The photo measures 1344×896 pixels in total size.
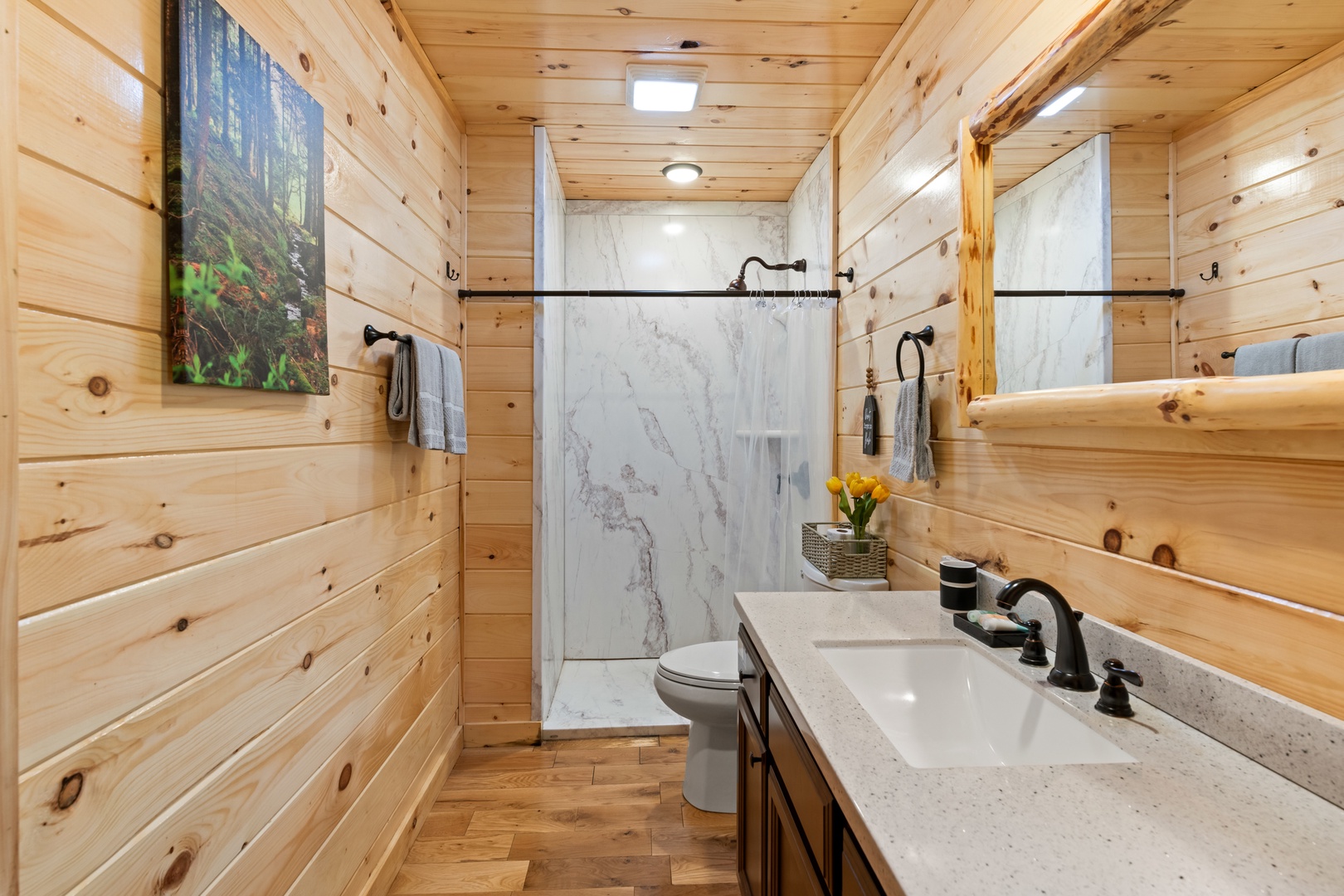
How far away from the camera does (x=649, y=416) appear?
3.34 meters

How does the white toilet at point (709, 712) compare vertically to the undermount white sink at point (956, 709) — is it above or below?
below

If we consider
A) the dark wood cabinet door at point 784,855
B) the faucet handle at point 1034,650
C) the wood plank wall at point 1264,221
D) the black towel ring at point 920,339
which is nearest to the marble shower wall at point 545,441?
the black towel ring at point 920,339

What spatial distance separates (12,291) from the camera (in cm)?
67

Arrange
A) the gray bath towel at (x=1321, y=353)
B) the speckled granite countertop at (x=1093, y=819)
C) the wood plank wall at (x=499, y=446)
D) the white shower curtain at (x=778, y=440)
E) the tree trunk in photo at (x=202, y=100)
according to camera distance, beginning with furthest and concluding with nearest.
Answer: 1. the wood plank wall at (x=499, y=446)
2. the white shower curtain at (x=778, y=440)
3. the tree trunk in photo at (x=202, y=100)
4. the gray bath towel at (x=1321, y=353)
5. the speckled granite countertop at (x=1093, y=819)

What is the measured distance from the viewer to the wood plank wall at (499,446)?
97.9 inches

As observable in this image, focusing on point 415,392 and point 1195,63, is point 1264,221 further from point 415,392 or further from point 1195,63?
point 415,392

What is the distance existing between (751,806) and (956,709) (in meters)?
0.58

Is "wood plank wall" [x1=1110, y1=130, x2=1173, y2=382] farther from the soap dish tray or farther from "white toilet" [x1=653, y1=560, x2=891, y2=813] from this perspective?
"white toilet" [x1=653, y1=560, x2=891, y2=813]

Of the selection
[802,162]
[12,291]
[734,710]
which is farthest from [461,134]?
[734,710]

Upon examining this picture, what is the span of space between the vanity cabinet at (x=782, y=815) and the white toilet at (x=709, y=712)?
39cm

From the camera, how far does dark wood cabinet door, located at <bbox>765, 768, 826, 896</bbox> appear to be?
96 cm

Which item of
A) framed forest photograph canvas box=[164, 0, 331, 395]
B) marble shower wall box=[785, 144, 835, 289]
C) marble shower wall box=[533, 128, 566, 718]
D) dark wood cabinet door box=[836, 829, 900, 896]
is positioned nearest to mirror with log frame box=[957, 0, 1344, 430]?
dark wood cabinet door box=[836, 829, 900, 896]

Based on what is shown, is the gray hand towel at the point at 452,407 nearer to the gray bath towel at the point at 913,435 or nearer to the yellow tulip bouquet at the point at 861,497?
the yellow tulip bouquet at the point at 861,497

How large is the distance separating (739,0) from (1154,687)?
6.01ft
